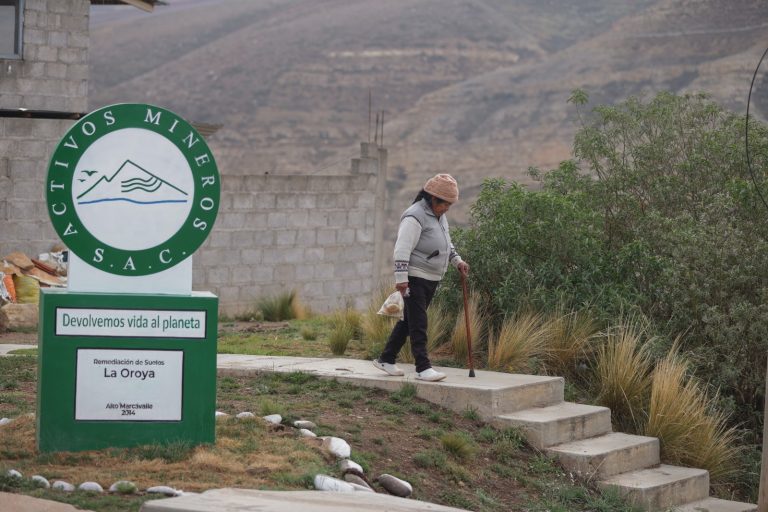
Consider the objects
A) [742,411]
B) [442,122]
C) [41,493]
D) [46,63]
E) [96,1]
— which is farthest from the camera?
[442,122]

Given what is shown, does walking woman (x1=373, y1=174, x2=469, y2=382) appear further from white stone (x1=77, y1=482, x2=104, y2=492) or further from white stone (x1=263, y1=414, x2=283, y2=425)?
white stone (x1=77, y1=482, x2=104, y2=492)

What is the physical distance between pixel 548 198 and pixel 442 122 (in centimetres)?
5852

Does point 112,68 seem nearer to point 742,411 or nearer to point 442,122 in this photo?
point 442,122

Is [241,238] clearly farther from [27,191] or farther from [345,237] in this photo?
[27,191]

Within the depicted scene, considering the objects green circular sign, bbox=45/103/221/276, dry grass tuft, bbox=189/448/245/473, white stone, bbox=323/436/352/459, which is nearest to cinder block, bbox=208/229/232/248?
white stone, bbox=323/436/352/459

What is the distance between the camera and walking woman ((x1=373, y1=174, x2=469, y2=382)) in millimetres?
9430

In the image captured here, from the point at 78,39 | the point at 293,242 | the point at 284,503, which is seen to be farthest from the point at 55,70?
the point at 284,503

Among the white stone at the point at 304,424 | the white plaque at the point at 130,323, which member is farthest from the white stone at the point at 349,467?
the white plaque at the point at 130,323

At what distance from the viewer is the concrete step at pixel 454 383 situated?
9273 millimetres

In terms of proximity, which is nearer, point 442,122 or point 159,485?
point 159,485

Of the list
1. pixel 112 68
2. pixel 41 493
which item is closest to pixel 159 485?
pixel 41 493

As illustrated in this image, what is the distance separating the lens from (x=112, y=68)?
303ft

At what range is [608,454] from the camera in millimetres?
9141

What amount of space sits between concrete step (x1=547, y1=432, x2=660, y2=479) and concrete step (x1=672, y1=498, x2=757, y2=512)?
500 mm
